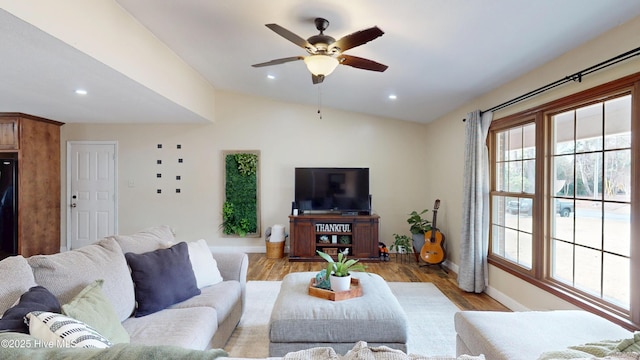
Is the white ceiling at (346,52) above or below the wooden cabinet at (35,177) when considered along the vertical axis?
above

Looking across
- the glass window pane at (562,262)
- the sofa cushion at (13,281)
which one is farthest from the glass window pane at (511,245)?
→ the sofa cushion at (13,281)

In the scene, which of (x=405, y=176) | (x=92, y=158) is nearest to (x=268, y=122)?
(x=405, y=176)

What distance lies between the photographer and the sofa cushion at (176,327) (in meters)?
1.68

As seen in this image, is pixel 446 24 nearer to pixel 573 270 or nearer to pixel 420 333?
pixel 573 270

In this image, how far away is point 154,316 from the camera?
1.94 metres

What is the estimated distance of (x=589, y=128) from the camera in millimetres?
2436

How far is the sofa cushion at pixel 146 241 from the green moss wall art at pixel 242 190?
2772 mm

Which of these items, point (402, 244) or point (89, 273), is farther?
point (402, 244)

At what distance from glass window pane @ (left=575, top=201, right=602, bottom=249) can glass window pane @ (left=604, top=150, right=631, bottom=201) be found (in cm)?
15

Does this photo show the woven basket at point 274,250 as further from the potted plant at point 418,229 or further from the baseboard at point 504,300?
the baseboard at point 504,300

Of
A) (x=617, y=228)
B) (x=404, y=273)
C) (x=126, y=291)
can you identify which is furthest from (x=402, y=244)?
(x=126, y=291)

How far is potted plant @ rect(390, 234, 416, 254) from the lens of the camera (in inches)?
204

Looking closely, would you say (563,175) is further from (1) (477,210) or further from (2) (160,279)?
(2) (160,279)

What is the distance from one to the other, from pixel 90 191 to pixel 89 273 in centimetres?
478
